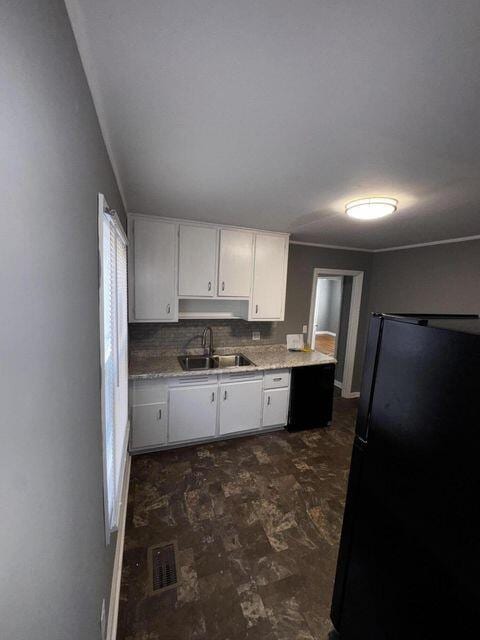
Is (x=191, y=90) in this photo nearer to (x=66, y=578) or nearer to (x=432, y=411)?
(x=432, y=411)

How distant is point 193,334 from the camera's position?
331cm

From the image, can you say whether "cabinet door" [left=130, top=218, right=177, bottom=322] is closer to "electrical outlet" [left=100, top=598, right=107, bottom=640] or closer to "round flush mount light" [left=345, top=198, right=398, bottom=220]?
"round flush mount light" [left=345, top=198, right=398, bottom=220]

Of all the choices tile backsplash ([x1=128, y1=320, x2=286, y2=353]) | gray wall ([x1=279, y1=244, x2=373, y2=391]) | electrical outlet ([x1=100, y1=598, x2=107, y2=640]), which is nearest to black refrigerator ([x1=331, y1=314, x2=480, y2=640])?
electrical outlet ([x1=100, y1=598, x2=107, y2=640])

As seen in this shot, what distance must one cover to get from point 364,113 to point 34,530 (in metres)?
1.57

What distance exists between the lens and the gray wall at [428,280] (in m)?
2.99

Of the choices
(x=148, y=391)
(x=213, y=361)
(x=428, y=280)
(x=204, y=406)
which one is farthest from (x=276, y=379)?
(x=428, y=280)

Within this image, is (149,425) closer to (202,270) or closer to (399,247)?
(202,270)

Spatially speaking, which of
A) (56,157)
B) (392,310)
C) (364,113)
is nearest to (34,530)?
(56,157)

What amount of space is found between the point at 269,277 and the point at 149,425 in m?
2.11

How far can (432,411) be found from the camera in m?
0.88

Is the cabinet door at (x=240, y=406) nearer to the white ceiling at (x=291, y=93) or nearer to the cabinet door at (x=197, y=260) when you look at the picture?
the cabinet door at (x=197, y=260)

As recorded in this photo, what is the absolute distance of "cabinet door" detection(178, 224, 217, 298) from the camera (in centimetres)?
283

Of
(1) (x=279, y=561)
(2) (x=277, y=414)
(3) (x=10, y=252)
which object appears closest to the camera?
(3) (x=10, y=252)

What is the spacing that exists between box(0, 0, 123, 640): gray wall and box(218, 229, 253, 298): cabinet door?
2102 mm
